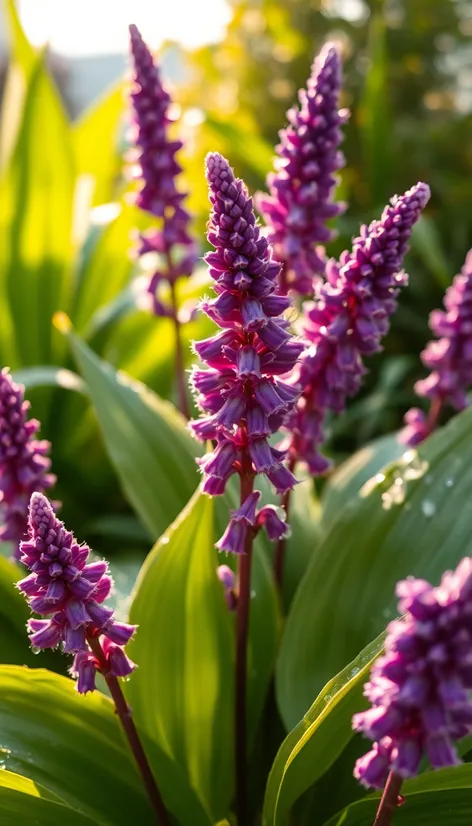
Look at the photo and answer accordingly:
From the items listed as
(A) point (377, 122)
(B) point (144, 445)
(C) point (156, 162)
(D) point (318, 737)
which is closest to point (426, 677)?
(D) point (318, 737)

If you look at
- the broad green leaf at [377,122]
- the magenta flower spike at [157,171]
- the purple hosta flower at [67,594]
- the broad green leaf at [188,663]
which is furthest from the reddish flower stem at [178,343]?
the broad green leaf at [377,122]

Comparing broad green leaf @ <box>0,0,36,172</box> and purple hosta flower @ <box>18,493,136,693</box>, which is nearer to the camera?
purple hosta flower @ <box>18,493,136,693</box>

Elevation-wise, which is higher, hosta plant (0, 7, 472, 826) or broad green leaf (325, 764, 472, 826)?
hosta plant (0, 7, 472, 826)

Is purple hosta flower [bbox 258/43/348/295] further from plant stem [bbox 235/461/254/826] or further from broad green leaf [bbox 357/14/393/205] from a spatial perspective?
broad green leaf [bbox 357/14/393/205]

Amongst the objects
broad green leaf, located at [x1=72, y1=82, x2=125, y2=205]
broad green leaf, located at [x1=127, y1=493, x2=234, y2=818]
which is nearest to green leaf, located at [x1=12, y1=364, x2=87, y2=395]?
broad green leaf, located at [x1=127, y1=493, x2=234, y2=818]

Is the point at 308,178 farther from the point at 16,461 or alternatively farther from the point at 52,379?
the point at 52,379

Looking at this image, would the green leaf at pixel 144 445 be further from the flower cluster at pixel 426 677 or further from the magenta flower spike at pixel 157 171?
the flower cluster at pixel 426 677
